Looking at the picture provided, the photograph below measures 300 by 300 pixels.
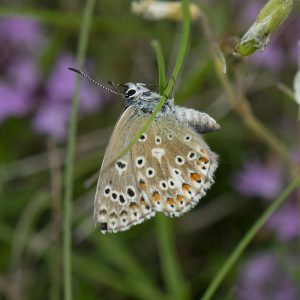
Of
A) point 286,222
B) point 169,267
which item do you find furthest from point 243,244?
point 286,222

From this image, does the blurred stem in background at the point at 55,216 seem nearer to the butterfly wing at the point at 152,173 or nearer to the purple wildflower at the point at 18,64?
the purple wildflower at the point at 18,64

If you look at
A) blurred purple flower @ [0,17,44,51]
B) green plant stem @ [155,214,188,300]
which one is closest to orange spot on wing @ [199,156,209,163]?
green plant stem @ [155,214,188,300]

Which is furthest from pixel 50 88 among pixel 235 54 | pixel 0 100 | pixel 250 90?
pixel 235 54

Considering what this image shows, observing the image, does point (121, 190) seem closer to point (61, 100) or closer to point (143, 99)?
point (143, 99)

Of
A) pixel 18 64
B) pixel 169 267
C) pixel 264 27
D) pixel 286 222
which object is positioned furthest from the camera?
pixel 18 64

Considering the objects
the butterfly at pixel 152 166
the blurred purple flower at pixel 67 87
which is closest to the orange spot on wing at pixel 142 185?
the butterfly at pixel 152 166

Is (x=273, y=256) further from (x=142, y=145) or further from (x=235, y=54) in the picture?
(x=235, y=54)

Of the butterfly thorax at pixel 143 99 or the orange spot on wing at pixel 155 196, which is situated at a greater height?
the butterfly thorax at pixel 143 99
